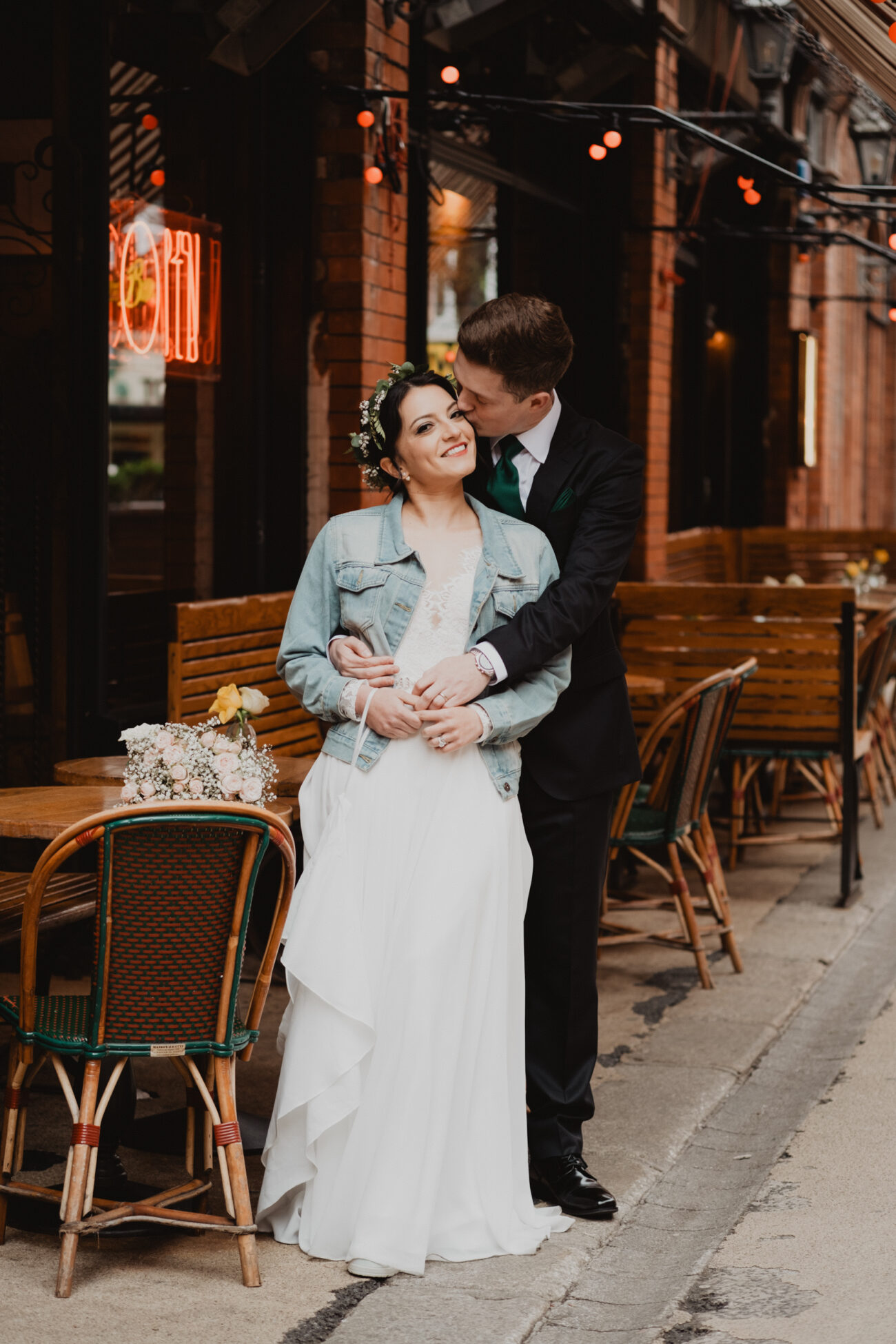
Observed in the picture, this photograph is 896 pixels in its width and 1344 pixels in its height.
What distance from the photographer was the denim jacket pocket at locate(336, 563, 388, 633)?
3.54 m

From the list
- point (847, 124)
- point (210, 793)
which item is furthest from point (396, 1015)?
point (847, 124)

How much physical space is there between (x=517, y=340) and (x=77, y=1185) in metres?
1.96

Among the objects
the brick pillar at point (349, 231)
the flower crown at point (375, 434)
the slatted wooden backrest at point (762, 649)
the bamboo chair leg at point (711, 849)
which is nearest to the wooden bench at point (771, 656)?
the slatted wooden backrest at point (762, 649)

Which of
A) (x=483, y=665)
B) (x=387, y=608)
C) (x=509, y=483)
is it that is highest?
(x=509, y=483)

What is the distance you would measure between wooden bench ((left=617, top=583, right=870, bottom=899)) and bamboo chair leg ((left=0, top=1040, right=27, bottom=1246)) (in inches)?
146

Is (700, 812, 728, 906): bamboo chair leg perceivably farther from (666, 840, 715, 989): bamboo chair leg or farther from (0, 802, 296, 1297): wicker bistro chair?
(0, 802, 296, 1297): wicker bistro chair

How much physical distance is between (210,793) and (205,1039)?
20.4 inches

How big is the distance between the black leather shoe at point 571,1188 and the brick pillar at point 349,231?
341 centimetres

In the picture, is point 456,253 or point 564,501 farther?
point 456,253

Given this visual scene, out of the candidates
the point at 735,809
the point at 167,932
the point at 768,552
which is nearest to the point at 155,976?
the point at 167,932

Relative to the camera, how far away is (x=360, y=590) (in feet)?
11.6

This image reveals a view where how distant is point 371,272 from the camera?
6.61 meters

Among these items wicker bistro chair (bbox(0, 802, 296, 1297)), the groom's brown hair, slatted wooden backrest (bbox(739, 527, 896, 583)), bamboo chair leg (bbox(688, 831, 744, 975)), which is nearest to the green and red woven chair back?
wicker bistro chair (bbox(0, 802, 296, 1297))

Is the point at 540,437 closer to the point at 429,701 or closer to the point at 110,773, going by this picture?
the point at 429,701
